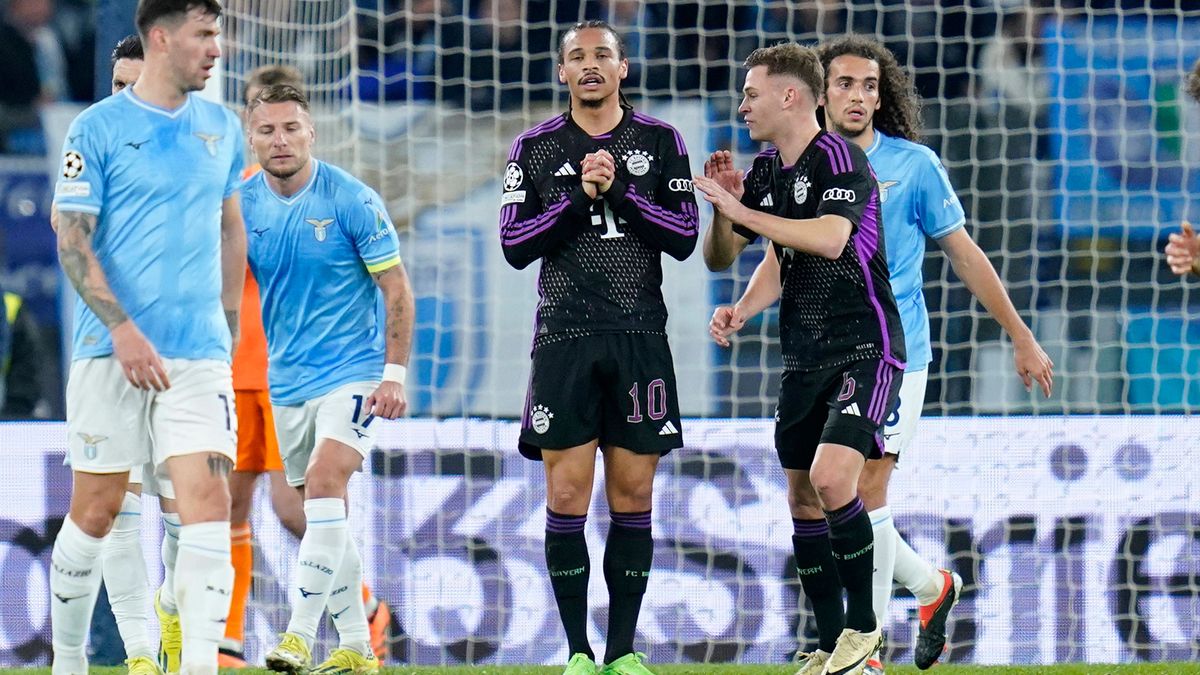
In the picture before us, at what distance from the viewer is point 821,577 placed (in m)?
5.29

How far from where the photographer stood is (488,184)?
9.81 m

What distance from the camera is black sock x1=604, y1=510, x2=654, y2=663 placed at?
5121 millimetres

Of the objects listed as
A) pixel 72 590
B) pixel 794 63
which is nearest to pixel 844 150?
pixel 794 63

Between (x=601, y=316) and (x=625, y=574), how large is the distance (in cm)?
80

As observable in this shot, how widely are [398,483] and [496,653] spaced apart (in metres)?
0.85

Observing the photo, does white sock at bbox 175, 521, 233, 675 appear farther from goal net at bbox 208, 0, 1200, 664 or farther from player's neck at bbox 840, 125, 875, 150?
goal net at bbox 208, 0, 1200, 664

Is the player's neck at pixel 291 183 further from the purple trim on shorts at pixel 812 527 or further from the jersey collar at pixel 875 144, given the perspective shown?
the purple trim on shorts at pixel 812 527

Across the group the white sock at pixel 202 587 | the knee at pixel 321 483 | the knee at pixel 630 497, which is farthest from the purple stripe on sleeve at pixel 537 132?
the white sock at pixel 202 587

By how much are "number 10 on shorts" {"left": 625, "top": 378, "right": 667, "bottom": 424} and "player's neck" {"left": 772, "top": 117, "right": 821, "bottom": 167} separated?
0.80 metres

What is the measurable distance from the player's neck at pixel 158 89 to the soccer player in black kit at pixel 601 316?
1.13m

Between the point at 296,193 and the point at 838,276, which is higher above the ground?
the point at 296,193

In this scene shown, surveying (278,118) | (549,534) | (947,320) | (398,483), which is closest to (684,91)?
(947,320)

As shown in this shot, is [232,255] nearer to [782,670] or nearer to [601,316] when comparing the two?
[601,316]

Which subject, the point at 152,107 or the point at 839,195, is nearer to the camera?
the point at 152,107
